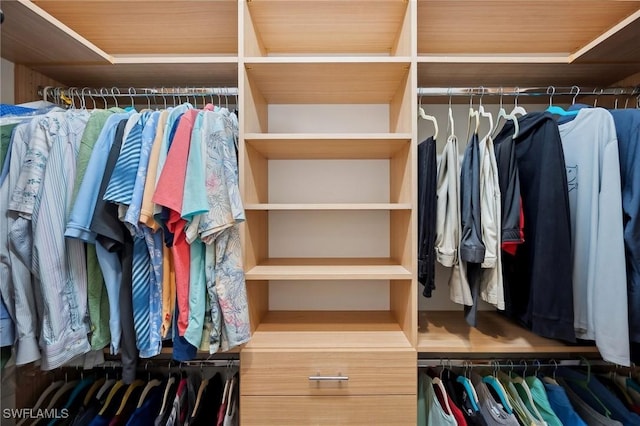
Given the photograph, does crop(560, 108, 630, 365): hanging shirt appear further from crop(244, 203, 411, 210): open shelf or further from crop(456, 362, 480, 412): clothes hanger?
crop(244, 203, 411, 210): open shelf

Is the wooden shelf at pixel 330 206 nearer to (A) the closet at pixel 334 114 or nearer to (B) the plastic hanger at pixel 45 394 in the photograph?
(A) the closet at pixel 334 114

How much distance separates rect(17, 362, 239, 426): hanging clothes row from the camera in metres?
1.03

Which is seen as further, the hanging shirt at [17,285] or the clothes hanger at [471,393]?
the clothes hanger at [471,393]

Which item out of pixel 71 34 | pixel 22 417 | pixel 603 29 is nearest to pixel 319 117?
pixel 71 34

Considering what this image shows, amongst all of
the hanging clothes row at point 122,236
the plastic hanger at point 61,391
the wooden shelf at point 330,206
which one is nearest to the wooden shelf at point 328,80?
the hanging clothes row at point 122,236

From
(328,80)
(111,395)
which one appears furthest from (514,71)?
(111,395)

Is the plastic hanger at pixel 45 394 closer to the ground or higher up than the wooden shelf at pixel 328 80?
closer to the ground

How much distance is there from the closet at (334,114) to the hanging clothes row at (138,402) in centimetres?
11

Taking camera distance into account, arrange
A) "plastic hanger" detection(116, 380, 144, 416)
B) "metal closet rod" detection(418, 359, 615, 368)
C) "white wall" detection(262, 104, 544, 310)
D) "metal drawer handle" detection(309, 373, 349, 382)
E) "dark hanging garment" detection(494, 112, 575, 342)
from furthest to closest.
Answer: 1. "white wall" detection(262, 104, 544, 310)
2. "metal closet rod" detection(418, 359, 615, 368)
3. "plastic hanger" detection(116, 380, 144, 416)
4. "metal drawer handle" detection(309, 373, 349, 382)
5. "dark hanging garment" detection(494, 112, 575, 342)

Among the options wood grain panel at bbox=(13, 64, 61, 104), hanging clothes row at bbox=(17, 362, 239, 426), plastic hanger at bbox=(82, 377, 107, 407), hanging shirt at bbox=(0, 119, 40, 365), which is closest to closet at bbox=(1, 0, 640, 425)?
wood grain panel at bbox=(13, 64, 61, 104)

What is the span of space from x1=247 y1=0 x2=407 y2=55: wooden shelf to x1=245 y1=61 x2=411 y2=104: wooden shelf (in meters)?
0.23

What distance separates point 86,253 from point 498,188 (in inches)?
54.3

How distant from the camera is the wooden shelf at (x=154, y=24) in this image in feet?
3.46

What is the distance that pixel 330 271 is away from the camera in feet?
3.49
